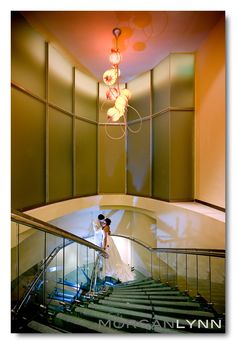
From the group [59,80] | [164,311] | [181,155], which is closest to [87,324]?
[164,311]

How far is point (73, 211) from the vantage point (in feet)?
7.63

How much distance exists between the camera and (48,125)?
2.45 meters

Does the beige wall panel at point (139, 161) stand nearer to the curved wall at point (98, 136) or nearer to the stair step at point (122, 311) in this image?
the curved wall at point (98, 136)

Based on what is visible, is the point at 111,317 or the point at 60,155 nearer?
the point at 111,317

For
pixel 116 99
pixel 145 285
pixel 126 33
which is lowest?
pixel 145 285

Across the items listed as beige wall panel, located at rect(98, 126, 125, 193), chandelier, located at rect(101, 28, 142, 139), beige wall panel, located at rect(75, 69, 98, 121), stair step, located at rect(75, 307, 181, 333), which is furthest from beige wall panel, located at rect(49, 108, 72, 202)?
stair step, located at rect(75, 307, 181, 333)

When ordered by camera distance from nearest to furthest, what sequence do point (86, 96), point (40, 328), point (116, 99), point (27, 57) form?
1. point (40, 328)
2. point (27, 57)
3. point (116, 99)
4. point (86, 96)

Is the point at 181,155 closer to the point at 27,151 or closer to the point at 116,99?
the point at 116,99

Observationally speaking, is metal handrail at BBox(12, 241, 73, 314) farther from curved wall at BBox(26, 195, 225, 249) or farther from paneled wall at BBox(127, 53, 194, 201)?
paneled wall at BBox(127, 53, 194, 201)

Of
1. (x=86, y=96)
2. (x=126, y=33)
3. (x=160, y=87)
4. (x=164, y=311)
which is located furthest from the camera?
(x=160, y=87)

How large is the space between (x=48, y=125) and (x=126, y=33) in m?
1.39

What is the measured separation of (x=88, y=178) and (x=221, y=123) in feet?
5.39

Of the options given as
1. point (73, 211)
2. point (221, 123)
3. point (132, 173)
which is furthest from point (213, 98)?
point (73, 211)
